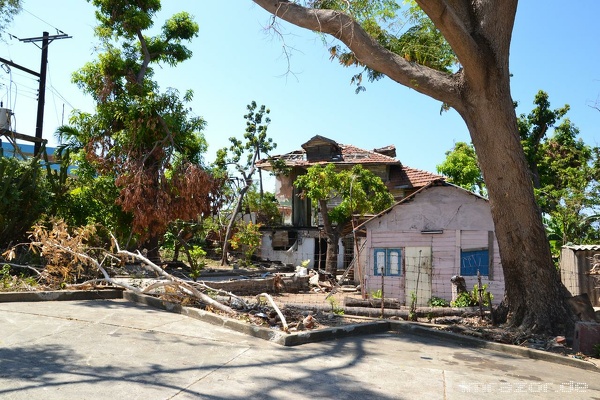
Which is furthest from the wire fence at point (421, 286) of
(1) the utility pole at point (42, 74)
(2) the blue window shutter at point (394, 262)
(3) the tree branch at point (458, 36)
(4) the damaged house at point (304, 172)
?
(1) the utility pole at point (42, 74)

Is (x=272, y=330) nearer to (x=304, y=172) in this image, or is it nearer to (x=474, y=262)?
(x=474, y=262)

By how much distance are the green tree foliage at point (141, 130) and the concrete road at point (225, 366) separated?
8.40 meters

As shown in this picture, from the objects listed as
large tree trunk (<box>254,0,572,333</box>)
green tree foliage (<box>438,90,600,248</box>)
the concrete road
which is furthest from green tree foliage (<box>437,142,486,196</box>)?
the concrete road

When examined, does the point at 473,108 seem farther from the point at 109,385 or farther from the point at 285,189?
the point at 285,189

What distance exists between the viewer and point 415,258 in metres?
16.9

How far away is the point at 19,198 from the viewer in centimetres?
1216

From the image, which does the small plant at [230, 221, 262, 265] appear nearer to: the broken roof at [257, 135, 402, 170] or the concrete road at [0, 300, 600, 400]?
the broken roof at [257, 135, 402, 170]

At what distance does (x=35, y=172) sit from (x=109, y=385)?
398 inches

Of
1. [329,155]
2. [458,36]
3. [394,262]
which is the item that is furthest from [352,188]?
[458,36]

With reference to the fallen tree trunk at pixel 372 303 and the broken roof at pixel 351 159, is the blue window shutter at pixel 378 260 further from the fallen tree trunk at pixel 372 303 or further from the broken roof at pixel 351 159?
the broken roof at pixel 351 159

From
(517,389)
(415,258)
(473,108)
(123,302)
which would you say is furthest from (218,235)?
(517,389)

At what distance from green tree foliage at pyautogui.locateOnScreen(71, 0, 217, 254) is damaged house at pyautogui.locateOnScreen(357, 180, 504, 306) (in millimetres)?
6142

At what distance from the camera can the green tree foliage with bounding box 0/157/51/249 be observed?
11.9m

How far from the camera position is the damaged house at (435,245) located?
16.2 m
